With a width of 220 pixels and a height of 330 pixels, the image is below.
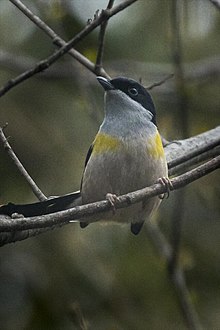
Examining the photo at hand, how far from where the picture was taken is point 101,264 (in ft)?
25.9

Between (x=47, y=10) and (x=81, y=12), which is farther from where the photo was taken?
(x=81, y=12)

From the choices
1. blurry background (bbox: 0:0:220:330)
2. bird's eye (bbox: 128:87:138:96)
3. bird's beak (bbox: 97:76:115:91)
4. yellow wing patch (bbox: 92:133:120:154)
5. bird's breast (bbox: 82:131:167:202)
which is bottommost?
blurry background (bbox: 0:0:220:330)

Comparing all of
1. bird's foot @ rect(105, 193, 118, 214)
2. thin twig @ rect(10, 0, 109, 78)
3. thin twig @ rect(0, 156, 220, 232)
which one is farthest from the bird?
thin twig @ rect(0, 156, 220, 232)

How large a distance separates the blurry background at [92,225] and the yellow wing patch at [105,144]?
1.93 metres

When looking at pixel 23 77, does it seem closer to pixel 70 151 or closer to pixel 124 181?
pixel 124 181

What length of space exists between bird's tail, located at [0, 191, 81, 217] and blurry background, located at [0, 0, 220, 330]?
7.13 ft

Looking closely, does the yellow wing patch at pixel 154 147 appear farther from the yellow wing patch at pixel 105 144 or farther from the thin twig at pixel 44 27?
the thin twig at pixel 44 27

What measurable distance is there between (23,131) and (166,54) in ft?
5.59

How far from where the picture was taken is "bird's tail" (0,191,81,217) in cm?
473

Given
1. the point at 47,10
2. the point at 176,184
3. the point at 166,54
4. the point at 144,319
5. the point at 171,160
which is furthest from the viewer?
the point at 166,54

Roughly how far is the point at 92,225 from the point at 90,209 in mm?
3623

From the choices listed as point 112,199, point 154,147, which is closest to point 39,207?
point 112,199

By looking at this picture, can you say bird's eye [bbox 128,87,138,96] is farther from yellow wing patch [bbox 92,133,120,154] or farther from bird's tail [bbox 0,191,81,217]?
bird's tail [bbox 0,191,81,217]

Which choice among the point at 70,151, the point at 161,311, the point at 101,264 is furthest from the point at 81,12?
the point at 161,311
